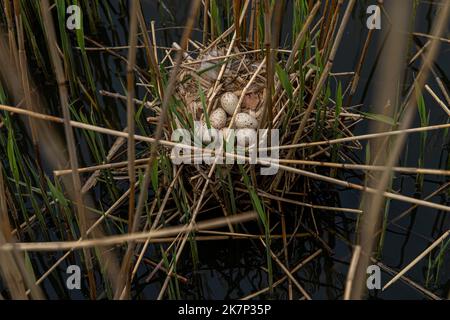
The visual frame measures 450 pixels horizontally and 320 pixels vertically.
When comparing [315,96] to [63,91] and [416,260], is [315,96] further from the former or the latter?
[63,91]

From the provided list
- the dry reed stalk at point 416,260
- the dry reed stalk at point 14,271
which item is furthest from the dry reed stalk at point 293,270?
the dry reed stalk at point 14,271

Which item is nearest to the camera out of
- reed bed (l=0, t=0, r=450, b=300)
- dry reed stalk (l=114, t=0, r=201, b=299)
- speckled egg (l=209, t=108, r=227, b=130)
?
dry reed stalk (l=114, t=0, r=201, b=299)

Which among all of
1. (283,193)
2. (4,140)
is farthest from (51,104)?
(283,193)

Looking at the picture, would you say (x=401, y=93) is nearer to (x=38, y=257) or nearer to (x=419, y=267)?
(x=419, y=267)

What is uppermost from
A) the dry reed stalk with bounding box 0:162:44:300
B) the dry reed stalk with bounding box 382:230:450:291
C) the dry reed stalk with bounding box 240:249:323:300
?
the dry reed stalk with bounding box 0:162:44:300

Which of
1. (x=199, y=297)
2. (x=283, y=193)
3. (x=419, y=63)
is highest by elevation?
(x=419, y=63)

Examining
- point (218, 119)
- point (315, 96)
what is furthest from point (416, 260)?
point (218, 119)

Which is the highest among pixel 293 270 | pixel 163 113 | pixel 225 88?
pixel 163 113

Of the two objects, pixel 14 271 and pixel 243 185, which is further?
pixel 243 185

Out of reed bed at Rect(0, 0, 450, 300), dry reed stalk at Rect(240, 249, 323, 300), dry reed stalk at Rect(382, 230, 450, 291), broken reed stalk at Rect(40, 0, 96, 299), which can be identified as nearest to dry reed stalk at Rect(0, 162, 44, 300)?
broken reed stalk at Rect(40, 0, 96, 299)

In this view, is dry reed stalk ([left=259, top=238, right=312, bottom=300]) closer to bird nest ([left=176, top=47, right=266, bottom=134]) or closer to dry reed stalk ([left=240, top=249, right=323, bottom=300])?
dry reed stalk ([left=240, top=249, right=323, bottom=300])

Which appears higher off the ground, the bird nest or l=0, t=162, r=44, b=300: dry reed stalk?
the bird nest
